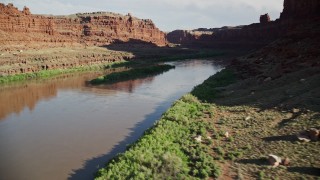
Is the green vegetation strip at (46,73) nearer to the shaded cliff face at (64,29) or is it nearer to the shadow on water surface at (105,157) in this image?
the shaded cliff face at (64,29)

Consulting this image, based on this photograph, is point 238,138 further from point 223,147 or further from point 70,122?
point 70,122

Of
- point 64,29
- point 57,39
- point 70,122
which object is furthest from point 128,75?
point 64,29

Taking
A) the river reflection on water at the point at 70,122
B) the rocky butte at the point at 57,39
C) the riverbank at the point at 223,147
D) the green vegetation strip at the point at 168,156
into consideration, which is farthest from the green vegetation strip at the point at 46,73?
the green vegetation strip at the point at 168,156

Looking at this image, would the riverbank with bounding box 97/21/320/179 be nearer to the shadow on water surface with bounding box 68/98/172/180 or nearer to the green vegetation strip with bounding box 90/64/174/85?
the shadow on water surface with bounding box 68/98/172/180

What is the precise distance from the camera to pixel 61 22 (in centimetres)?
8956

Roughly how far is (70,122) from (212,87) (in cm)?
1306

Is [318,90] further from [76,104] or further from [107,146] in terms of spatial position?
[76,104]

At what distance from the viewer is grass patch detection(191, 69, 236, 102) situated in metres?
24.5

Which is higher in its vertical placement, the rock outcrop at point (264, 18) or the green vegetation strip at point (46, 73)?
the rock outcrop at point (264, 18)

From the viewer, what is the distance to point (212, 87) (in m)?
28.9

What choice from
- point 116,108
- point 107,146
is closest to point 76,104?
point 116,108

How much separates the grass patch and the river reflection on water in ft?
8.80

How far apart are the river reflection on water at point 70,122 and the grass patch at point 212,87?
2.68 meters

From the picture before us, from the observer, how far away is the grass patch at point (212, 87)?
24.5 meters
